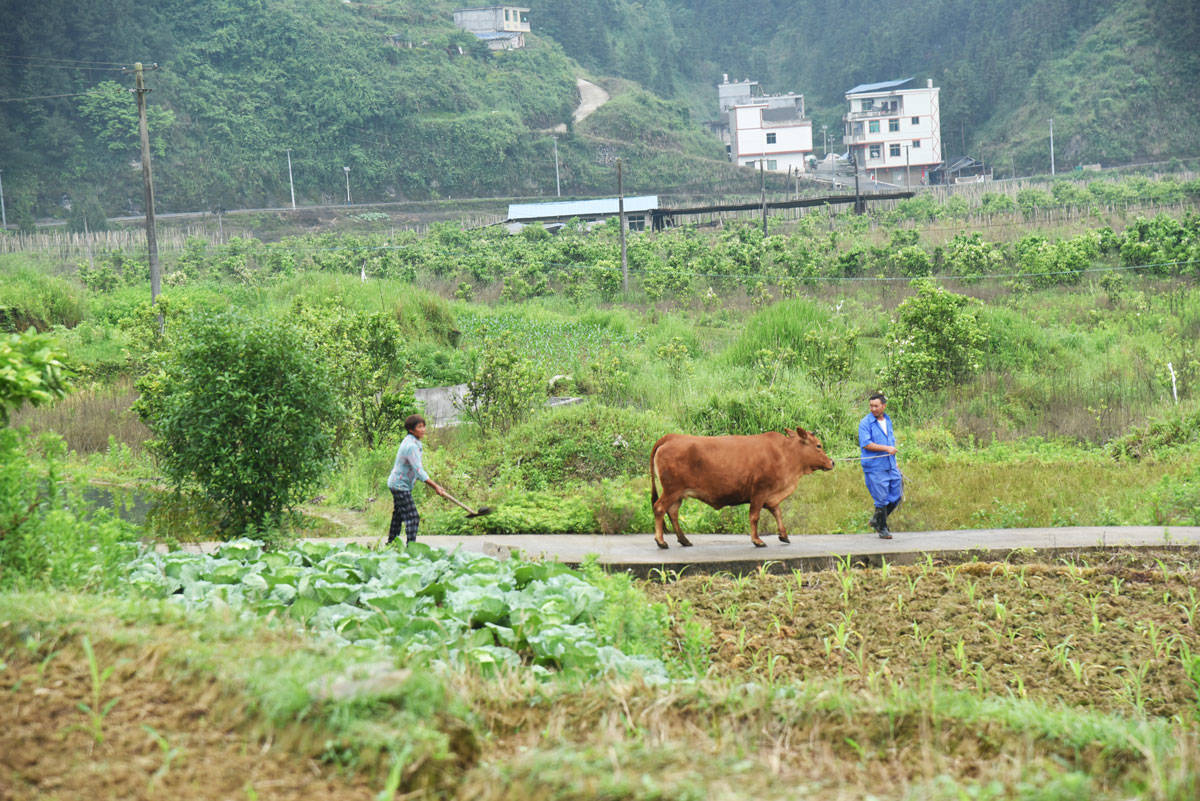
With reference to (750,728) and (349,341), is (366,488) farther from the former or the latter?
(750,728)

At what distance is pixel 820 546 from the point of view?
970 centimetres

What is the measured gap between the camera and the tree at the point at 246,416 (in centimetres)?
969

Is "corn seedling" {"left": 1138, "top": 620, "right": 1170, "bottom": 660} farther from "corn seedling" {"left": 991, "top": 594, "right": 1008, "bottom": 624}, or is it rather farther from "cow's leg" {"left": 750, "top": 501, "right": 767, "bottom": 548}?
"cow's leg" {"left": 750, "top": 501, "right": 767, "bottom": 548}

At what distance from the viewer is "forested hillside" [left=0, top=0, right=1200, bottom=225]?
7644cm

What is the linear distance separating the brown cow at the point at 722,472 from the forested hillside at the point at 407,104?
2607 inches

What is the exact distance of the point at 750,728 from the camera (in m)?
4.39

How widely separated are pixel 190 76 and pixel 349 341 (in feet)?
245

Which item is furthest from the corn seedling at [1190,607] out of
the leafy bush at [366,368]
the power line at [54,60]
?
the power line at [54,60]

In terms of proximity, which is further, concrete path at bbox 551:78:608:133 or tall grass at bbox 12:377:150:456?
concrete path at bbox 551:78:608:133

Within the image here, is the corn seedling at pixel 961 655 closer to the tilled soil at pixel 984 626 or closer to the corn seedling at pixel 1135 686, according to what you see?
the tilled soil at pixel 984 626

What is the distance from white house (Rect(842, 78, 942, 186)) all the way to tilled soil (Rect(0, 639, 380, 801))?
86722 millimetres

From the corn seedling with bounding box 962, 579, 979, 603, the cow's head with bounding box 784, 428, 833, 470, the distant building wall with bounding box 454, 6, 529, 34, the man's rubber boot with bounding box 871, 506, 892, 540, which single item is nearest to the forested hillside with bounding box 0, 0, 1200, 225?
the distant building wall with bounding box 454, 6, 529, 34

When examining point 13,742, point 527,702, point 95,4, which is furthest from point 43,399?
point 95,4

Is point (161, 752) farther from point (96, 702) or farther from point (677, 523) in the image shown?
point (677, 523)
